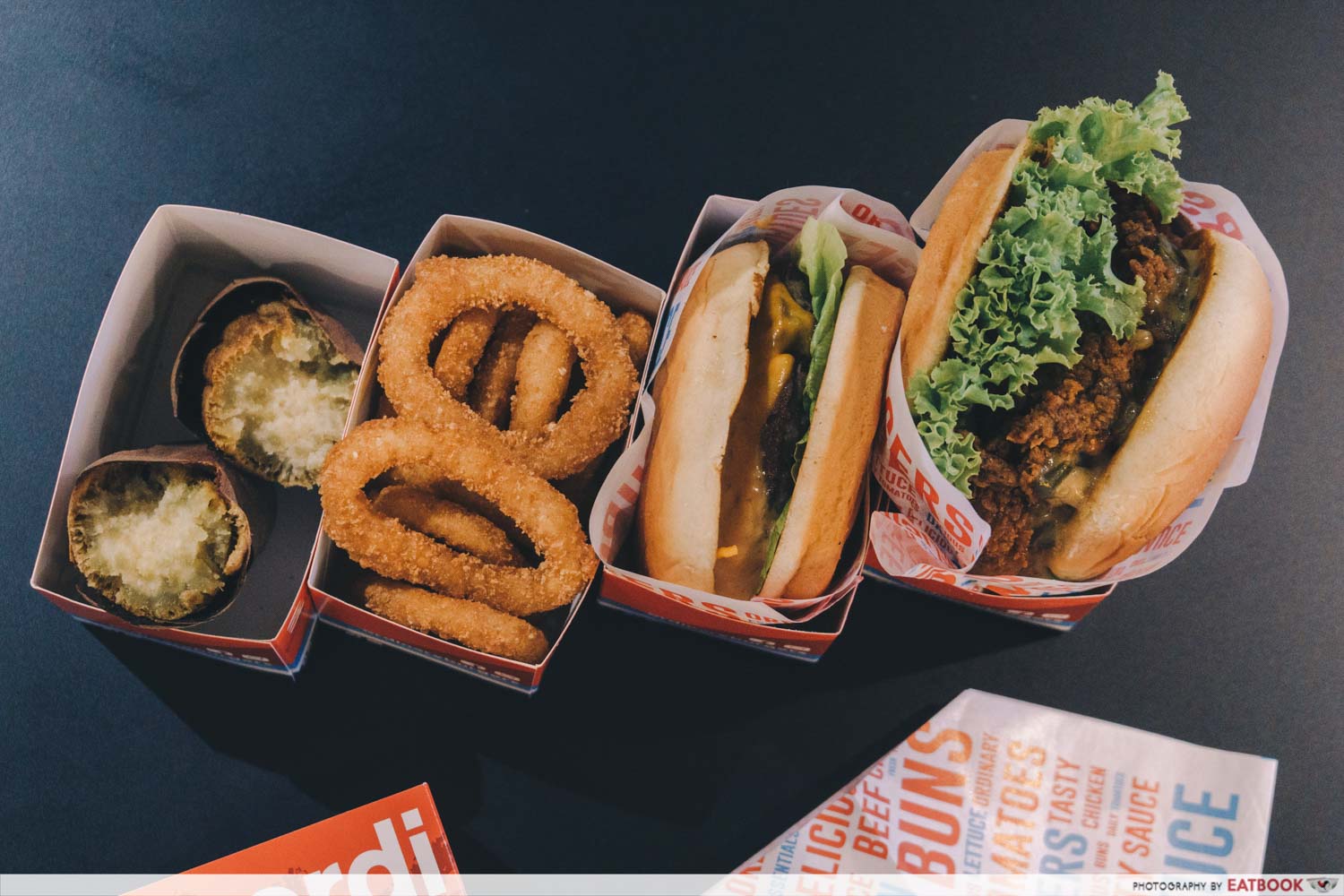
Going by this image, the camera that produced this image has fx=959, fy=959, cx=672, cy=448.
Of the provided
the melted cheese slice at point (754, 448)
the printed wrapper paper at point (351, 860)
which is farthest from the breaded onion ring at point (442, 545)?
the printed wrapper paper at point (351, 860)

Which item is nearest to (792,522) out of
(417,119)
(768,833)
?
(768,833)

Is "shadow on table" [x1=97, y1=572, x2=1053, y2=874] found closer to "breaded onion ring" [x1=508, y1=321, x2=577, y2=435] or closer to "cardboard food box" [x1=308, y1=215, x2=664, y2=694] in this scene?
"cardboard food box" [x1=308, y1=215, x2=664, y2=694]

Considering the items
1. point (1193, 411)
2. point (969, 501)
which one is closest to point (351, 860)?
point (969, 501)

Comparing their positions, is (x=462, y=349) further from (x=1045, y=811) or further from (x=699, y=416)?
(x=1045, y=811)

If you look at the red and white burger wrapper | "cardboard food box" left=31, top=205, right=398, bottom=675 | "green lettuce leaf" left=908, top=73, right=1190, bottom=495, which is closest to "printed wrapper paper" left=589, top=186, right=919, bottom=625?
"green lettuce leaf" left=908, top=73, right=1190, bottom=495

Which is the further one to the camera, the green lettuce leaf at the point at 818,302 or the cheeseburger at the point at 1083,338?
the green lettuce leaf at the point at 818,302

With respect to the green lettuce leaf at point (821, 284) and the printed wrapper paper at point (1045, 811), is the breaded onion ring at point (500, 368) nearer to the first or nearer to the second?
the green lettuce leaf at point (821, 284)
